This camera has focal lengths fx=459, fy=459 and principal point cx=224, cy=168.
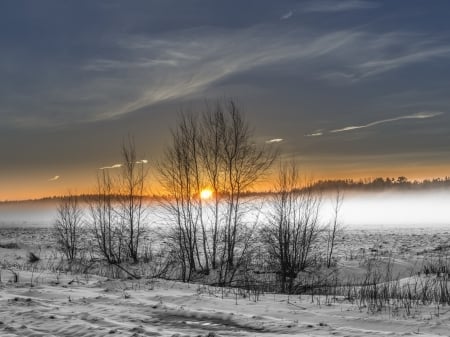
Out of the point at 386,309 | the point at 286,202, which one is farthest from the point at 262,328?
the point at 286,202

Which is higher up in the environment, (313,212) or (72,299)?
(313,212)

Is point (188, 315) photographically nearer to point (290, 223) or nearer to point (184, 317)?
point (184, 317)

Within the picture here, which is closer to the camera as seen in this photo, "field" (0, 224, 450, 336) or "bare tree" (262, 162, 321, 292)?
"field" (0, 224, 450, 336)

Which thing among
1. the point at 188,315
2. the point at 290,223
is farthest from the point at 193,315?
the point at 290,223

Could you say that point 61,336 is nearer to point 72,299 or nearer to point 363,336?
point 72,299

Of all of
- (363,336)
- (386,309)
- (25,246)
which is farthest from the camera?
(25,246)

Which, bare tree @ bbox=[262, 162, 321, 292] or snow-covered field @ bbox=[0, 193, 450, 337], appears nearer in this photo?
snow-covered field @ bbox=[0, 193, 450, 337]

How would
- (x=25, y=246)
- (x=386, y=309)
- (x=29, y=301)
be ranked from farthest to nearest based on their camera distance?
(x=25, y=246)
(x=29, y=301)
(x=386, y=309)

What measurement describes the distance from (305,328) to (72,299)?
18.1ft

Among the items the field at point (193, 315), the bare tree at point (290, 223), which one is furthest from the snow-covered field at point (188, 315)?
the bare tree at point (290, 223)

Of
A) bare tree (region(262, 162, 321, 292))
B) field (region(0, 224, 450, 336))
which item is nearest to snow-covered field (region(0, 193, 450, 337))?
field (region(0, 224, 450, 336))

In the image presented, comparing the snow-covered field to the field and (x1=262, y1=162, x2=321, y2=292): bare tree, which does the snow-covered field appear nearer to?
the field

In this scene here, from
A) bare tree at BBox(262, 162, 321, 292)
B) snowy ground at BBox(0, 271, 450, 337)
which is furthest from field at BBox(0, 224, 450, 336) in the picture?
bare tree at BBox(262, 162, 321, 292)

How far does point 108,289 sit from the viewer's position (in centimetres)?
1206
